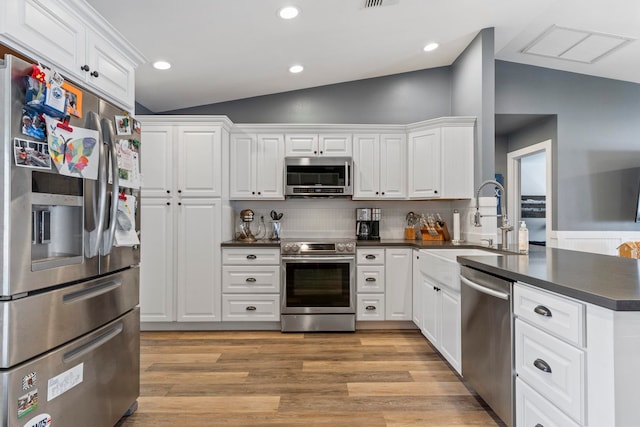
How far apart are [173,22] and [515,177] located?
5022mm

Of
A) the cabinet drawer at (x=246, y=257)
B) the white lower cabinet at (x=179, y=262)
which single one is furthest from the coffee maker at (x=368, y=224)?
the white lower cabinet at (x=179, y=262)

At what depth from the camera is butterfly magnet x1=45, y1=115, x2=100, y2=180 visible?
1.33 metres

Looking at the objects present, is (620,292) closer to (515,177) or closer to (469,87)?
(469,87)

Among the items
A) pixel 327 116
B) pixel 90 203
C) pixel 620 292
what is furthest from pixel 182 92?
pixel 620 292

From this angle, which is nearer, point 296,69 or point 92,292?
point 92,292

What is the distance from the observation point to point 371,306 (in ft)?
11.6

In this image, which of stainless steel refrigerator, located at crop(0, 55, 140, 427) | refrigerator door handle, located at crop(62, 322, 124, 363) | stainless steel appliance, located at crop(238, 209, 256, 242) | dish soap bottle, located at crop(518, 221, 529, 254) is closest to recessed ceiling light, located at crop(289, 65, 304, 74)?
stainless steel appliance, located at crop(238, 209, 256, 242)

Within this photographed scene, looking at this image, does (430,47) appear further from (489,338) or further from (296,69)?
(489,338)

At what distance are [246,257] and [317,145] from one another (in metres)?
1.45

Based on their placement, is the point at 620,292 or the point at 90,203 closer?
the point at 620,292

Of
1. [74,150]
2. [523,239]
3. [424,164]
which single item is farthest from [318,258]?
[74,150]

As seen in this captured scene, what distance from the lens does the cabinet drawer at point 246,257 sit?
3.54 m

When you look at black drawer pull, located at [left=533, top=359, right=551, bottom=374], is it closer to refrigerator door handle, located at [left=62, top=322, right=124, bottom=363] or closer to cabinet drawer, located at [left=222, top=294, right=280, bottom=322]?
refrigerator door handle, located at [left=62, top=322, right=124, bottom=363]

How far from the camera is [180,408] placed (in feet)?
6.98
